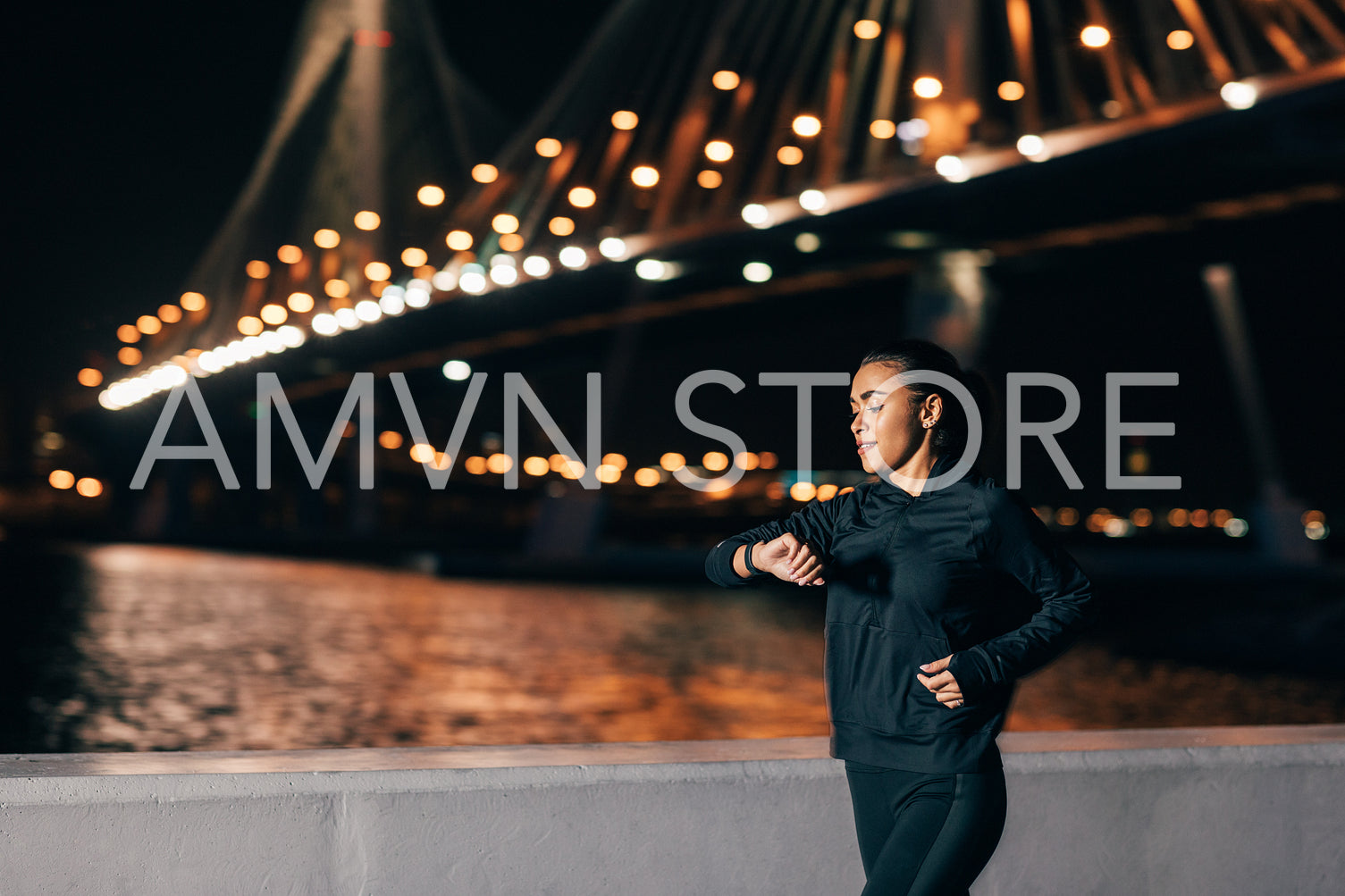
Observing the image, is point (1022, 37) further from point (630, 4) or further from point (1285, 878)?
point (1285, 878)

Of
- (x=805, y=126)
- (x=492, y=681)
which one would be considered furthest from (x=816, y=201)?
(x=492, y=681)

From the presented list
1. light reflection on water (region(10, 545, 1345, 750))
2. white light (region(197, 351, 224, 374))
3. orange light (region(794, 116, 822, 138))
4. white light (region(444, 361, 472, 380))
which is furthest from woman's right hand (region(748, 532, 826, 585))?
white light (region(197, 351, 224, 374))

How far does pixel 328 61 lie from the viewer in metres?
40.9

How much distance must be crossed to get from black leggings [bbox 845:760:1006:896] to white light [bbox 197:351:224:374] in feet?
134

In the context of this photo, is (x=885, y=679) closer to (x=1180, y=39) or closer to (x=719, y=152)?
(x=1180, y=39)

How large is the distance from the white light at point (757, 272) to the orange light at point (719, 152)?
7.71 ft

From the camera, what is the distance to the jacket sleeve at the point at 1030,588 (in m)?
2.16

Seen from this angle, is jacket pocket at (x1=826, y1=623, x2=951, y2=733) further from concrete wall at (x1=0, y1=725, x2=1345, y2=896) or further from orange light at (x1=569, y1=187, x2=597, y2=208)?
orange light at (x1=569, y1=187, x2=597, y2=208)

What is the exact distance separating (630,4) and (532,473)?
141ft

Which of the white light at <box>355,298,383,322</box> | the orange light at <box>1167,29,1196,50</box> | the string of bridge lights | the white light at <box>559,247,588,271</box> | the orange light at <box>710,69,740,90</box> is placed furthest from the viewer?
the white light at <box>355,298,383,322</box>

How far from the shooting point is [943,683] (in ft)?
7.03

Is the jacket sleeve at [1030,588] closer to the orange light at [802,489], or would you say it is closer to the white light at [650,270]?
the white light at [650,270]

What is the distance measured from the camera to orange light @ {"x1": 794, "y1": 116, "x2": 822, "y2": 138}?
88.1ft

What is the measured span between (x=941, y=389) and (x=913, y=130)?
21.5 meters
